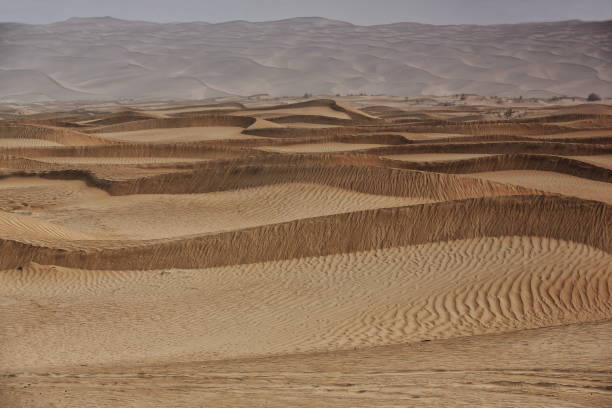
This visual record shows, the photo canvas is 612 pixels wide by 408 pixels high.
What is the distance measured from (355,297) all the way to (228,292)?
1.86 meters

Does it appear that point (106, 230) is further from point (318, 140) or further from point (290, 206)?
point (318, 140)

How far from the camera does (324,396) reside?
5152 mm

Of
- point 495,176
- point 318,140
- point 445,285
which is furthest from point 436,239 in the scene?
point 318,140

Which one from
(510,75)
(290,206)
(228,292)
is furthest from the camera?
(510,75)

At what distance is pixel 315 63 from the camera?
14288 cm

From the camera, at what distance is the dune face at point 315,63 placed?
405ft

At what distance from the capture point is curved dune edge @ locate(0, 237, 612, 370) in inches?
323

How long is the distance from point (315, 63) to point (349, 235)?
13332 cm

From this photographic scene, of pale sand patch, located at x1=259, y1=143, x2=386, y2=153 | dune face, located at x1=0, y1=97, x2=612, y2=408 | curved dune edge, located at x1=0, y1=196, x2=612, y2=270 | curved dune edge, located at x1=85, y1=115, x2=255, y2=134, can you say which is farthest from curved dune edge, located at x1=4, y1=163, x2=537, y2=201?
curved dune edge, located at x1=85, y1=115, x2=255, y2=134

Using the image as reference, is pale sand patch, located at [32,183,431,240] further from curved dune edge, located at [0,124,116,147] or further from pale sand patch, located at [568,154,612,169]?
curved dune edge, located at [0,124,116,147]

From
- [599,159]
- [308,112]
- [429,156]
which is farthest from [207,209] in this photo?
[308,112]

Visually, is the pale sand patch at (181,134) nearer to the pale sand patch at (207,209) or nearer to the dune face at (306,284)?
the dune face at (306,284)

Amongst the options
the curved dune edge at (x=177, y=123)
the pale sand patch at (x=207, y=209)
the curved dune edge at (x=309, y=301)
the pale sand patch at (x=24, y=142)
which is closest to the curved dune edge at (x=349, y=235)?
the curved dune edge at (x=309, y=301)

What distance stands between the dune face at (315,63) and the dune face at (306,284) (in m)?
94.5
